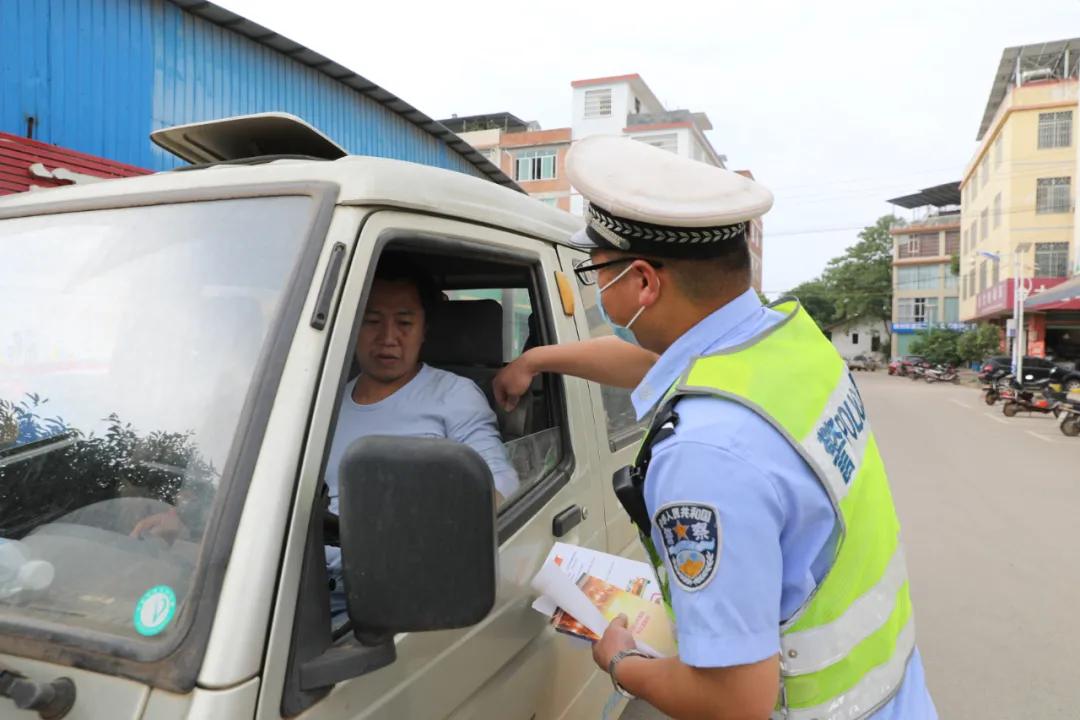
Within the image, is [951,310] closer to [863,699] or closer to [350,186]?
[863,699]

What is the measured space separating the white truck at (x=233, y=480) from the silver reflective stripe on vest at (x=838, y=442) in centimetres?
53

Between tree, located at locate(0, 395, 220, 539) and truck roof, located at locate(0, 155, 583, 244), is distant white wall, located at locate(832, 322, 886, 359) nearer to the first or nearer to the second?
truck roof, located at locate(0, 155, 583, 244)

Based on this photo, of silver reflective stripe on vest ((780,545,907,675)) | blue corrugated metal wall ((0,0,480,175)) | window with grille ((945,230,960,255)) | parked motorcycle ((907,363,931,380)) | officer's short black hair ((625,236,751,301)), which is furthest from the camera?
window with grille ((945,230,960,255))

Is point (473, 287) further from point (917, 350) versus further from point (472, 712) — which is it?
point (917, 350)

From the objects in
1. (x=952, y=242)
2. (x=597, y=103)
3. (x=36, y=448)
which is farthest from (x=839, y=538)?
(x=952, y=242)

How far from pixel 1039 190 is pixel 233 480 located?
44.2 m

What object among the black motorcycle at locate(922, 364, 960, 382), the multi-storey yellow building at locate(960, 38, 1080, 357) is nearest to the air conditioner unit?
the multi-storey yellow building at locate(960, 38, 1080, 357)

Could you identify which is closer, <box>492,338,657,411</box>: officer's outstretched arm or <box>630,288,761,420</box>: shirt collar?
<box>630,288,761,420</box>: shirt collar

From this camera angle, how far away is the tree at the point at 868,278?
69875mm

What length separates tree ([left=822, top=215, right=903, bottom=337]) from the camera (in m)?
69.9

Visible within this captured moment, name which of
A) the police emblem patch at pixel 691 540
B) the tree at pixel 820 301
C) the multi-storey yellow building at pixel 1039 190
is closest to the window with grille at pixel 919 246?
the tree at pixel 820 301

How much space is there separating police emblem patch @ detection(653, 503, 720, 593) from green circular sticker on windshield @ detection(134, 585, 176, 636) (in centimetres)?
75

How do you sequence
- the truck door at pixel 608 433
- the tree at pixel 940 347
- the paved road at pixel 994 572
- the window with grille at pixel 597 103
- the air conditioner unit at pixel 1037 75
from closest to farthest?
1. the truck door at pixel 608 433
2. the paved road at pixel 994 572
3. the air conditioner unit at pixel 1037 75
4. the tree at pixel 940 347
5. the window with grille at pixel 597 103

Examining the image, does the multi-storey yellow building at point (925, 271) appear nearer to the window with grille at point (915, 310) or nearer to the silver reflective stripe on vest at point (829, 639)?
the window with grille at point (915, 310)
